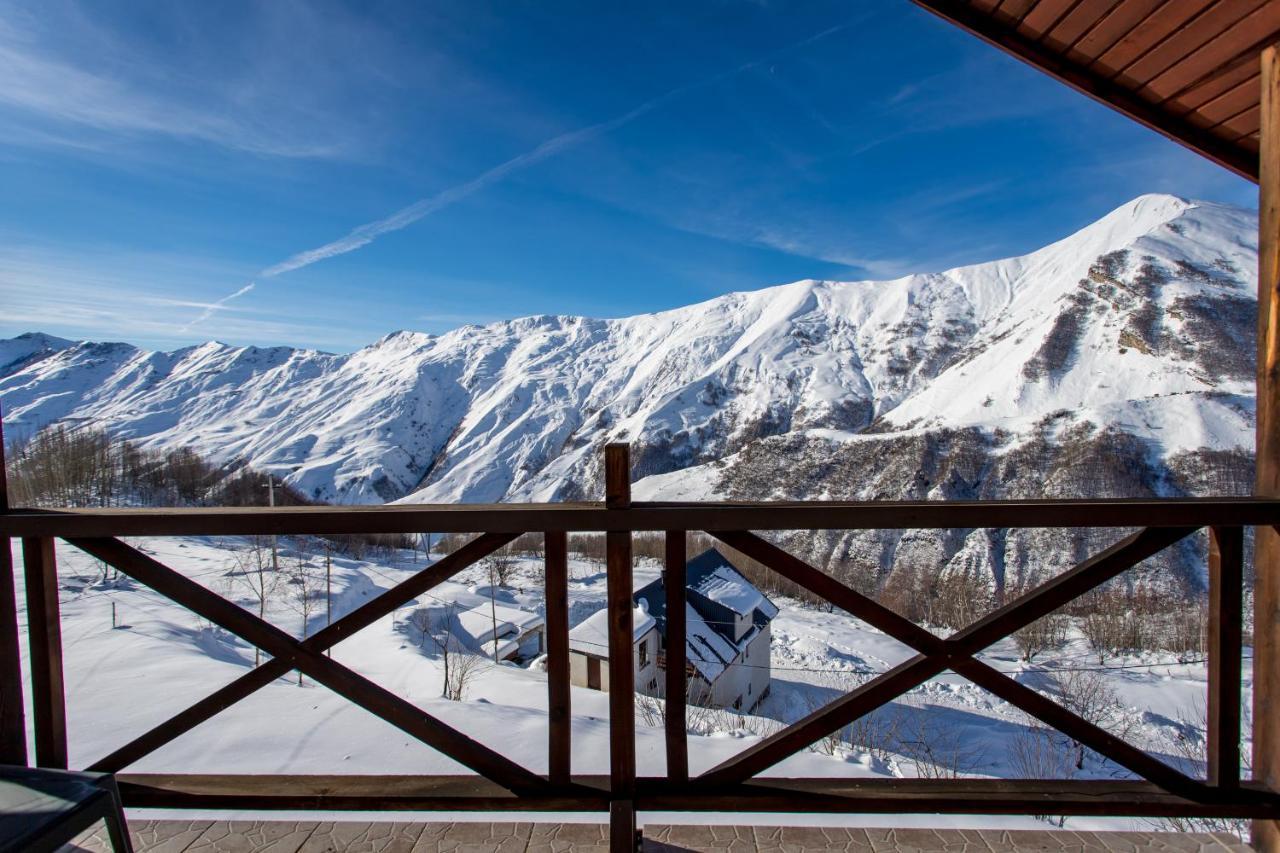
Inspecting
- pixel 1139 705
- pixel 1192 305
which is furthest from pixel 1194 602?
pixel 1192 305

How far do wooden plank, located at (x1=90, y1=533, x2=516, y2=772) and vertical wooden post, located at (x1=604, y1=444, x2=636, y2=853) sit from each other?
363mm

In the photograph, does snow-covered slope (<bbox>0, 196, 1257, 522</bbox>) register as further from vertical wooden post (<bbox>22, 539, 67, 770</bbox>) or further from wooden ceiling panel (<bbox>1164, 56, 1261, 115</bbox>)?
vertical wooden post (<bbox>22, 539, 67, 770</bbox>)

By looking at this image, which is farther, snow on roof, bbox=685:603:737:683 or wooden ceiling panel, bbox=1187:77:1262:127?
snow on roof, bbox=685:603:737:683

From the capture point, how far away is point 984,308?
155000 mm

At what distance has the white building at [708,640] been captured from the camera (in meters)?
13.2

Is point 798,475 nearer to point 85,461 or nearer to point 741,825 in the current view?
point 85,461

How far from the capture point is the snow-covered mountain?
198ft

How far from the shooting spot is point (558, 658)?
82.4 inches

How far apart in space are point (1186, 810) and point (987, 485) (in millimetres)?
63072

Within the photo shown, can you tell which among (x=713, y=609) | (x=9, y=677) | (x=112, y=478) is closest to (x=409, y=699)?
(x=9, y=677)

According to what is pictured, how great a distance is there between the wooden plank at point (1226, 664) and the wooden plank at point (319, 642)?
2351 millimetres

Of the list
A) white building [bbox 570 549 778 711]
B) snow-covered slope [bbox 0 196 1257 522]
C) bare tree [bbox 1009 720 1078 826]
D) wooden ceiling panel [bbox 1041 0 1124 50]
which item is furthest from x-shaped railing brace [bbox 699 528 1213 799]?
snow-covered slope [bbox 0 196 1257 522]

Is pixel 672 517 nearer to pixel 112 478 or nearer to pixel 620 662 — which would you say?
pixel 620 662

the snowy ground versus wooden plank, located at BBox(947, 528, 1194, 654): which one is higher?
wooden plank, located at BBox(947, 528, 1194, 654)
